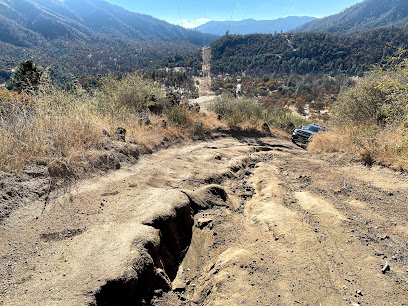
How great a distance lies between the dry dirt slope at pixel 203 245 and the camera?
2178 mm

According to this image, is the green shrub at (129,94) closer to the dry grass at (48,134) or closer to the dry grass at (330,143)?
the dry grass at (48,134)

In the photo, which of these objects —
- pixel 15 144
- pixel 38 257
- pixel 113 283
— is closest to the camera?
pixel 113 283

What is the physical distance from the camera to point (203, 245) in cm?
323

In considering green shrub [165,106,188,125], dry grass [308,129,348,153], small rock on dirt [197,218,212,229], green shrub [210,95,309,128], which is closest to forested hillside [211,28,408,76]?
green shrub [210,95,309,128]

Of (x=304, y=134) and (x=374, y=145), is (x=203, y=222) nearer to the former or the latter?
(x=374, y=145)

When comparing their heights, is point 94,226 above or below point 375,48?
below

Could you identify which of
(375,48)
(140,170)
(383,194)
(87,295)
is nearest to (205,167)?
(140,170)

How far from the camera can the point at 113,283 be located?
209cm

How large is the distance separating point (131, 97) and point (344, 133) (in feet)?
27.2

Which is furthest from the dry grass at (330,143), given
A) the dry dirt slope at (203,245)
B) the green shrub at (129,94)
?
the green shrub at (129,94)

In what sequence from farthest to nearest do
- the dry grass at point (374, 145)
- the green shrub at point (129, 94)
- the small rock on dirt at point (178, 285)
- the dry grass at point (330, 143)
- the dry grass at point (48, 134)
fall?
the green shrub at point (129, 94) < the dry grass at point (330, 143) < the dry grass at point (374, 145) < the dry grass at point (48, 134) < the small rock on dirt at point (178, 285)

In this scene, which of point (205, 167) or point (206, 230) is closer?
point (206, 230)

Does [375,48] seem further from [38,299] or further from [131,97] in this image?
[38,299]

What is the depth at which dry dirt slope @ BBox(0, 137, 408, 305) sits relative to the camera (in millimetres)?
2178
